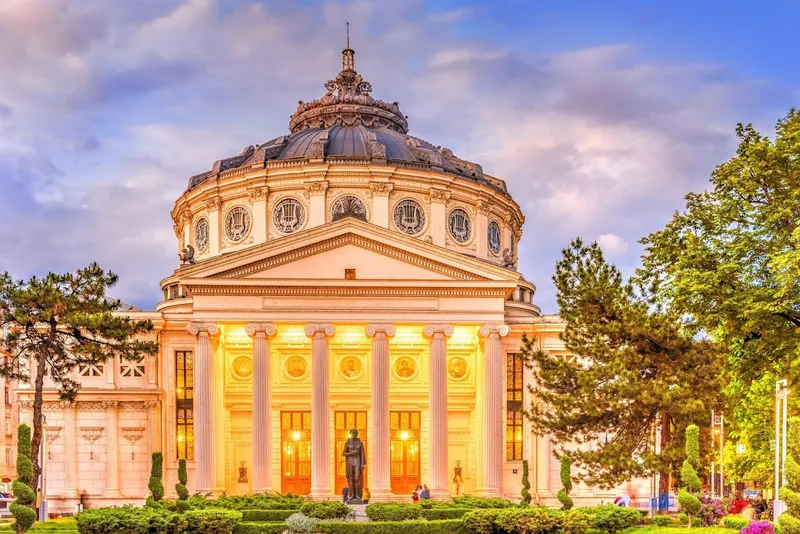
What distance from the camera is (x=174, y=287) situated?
7119cm

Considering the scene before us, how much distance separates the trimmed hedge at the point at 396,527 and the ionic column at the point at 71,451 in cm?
2789

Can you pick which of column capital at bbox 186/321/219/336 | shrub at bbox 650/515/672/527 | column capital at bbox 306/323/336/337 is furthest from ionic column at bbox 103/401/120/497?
shrub at bbox 650/515/672/527

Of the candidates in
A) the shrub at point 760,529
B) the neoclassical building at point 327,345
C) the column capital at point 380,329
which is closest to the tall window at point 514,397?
the neoclassical building at point 327,345

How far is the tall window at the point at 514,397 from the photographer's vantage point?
6144cm

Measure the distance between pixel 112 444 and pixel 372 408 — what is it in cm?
1723

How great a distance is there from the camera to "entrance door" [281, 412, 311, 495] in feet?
200

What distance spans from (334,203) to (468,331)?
15.1 m

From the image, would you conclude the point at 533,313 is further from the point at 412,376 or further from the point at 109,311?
the point at 109,311

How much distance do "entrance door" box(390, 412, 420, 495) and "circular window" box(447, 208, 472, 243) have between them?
14616 millimetres

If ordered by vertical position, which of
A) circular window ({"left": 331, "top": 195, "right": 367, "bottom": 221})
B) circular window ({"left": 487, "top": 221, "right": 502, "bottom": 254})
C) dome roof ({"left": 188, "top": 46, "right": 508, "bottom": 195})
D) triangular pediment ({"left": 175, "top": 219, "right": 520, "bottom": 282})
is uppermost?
dome roof ({"left": 188, "top": 46, "right": 508, "bottom": 195})

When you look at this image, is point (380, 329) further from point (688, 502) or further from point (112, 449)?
point (688, 502)

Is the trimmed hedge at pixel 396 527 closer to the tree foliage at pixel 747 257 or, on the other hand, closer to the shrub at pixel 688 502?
the shrub at pixel 688 502

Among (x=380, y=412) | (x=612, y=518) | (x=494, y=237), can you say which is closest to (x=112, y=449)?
(x=380, y=412)

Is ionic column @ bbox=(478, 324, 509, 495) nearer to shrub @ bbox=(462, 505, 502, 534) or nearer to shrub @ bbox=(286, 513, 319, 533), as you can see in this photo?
shrub @ bbox=(462, 505, 502, 534)
